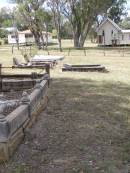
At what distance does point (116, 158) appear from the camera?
19.3 ft

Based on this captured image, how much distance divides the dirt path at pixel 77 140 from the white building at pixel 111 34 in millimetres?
52004

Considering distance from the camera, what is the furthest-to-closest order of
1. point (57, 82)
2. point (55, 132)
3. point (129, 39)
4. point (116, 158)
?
1. point (129, 39)
2. point (57, 82)
3. point (55, 132)
4. point (116, 158)

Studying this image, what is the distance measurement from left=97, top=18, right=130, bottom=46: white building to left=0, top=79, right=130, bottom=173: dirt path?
52004 mm

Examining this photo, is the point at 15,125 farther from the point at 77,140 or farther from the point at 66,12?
the point at 66,12

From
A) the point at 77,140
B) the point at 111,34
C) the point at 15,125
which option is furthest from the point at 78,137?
the point at 111,34

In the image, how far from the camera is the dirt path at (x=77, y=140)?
5578mm

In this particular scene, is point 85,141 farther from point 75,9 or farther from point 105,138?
point 75,9

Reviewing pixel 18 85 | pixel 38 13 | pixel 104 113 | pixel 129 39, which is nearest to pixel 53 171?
pixel 104 113

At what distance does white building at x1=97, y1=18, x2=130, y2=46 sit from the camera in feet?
203

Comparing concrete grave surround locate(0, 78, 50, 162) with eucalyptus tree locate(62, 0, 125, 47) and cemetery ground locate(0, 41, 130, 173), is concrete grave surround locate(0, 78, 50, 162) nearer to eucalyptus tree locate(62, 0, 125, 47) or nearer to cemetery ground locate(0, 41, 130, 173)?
cemetery ground locate(0, 41, 130, 173)

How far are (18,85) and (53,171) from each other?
5087 millimetres

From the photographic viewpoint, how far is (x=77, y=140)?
A: 6754 millimetres

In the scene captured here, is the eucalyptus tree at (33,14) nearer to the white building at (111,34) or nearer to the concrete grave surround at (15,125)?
the white building at (111,34)

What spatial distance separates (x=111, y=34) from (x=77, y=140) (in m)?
56.4
